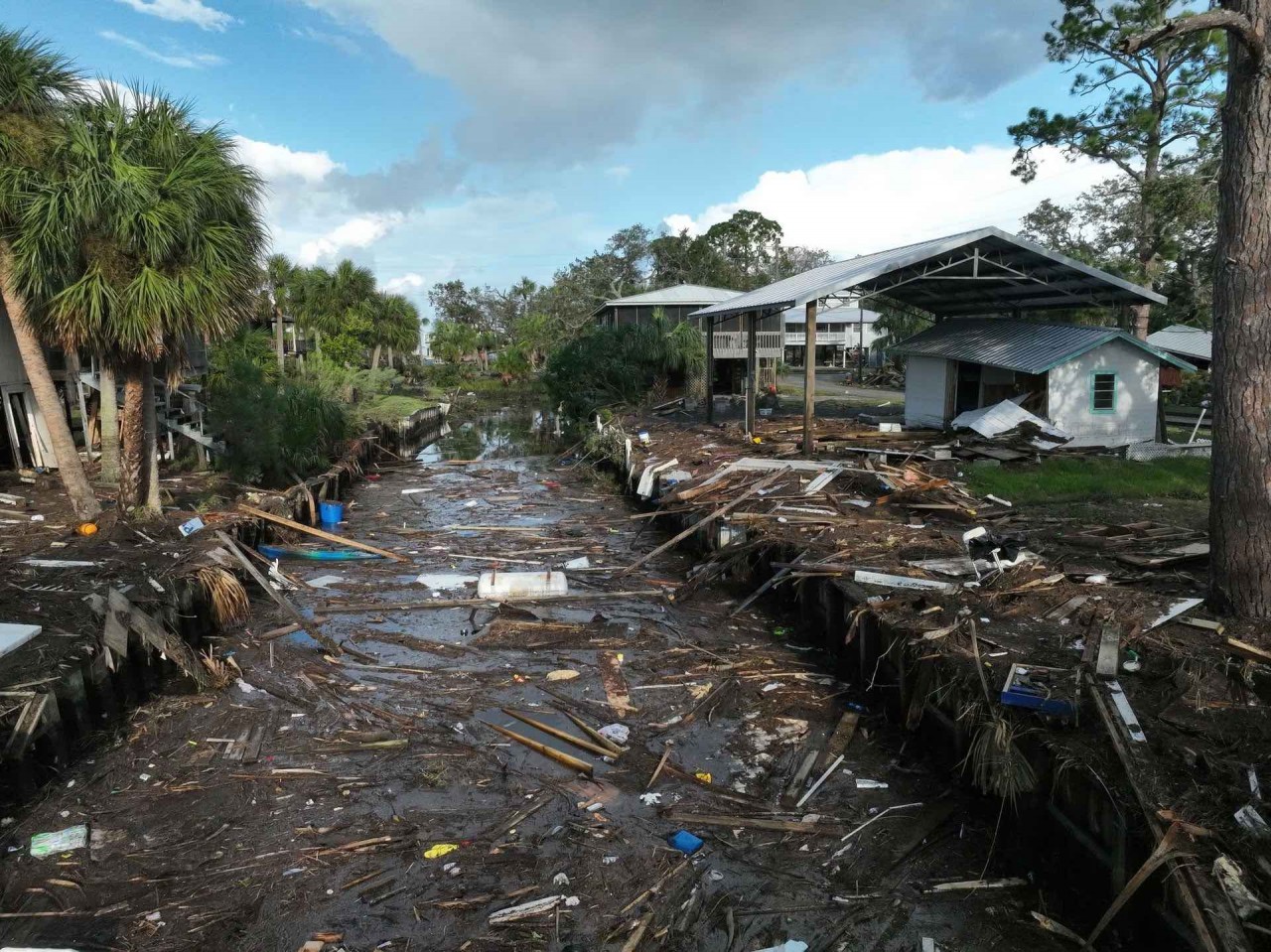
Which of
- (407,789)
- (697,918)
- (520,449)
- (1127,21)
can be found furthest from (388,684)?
(1127,21)

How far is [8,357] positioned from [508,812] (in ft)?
53.7

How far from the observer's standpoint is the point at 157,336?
12.8 m

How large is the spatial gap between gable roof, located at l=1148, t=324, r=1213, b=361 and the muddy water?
27906mm

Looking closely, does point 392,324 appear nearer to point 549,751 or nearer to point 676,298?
point 676,298

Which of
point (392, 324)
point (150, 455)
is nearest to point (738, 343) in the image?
point (392, 324)

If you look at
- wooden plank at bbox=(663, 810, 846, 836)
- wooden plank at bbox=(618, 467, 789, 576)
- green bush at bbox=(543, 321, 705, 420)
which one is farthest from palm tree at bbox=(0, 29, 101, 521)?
green bush at bbox=(543, 321, 705, 420)

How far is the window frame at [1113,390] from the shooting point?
18562mm

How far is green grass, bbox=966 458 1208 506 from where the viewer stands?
44.0 feet

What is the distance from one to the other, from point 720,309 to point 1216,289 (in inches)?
698

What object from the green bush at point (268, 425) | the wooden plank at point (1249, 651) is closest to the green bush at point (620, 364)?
the green bush at point (268, 425)

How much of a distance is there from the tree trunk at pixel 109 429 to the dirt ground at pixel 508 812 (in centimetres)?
660

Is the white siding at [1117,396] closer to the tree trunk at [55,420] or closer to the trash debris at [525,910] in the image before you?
the trash debris at [525,910]

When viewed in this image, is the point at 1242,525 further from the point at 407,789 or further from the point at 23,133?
the point at 23,133

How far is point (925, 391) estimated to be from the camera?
2291cm
